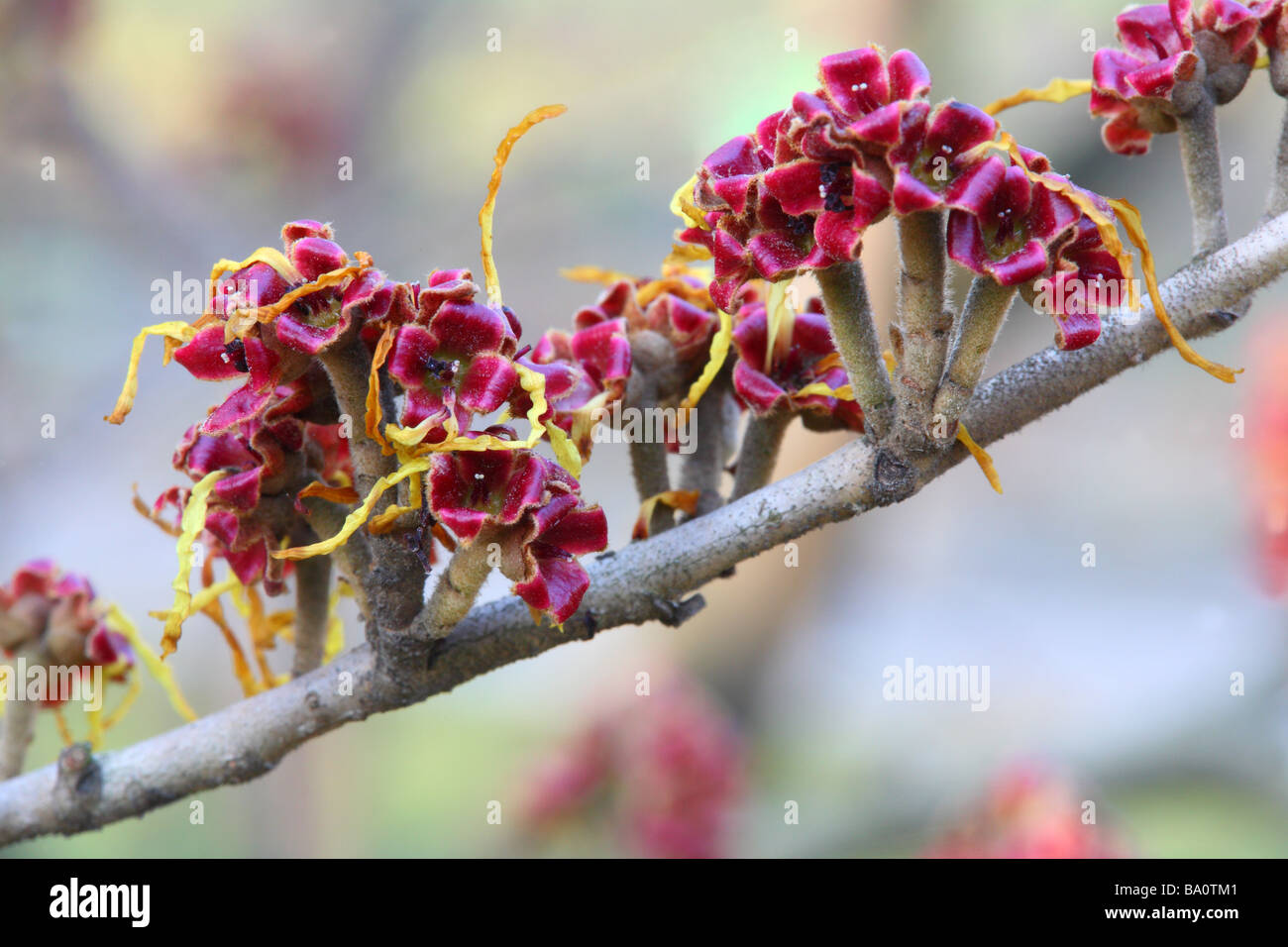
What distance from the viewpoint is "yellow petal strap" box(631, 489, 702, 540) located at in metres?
0.78

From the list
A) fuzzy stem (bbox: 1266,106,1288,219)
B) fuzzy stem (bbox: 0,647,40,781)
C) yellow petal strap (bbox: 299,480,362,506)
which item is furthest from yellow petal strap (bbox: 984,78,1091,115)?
fuzzy stem (bbox: 0,647,40,781)

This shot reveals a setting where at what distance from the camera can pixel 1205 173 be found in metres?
0.75

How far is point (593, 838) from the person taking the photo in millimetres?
2201

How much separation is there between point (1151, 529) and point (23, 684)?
5001mm

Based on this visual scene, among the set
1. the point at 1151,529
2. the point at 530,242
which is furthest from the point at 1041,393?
the point at 1151,529

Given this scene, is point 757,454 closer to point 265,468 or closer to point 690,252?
point 690,252

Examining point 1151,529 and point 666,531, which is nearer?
point 666,531

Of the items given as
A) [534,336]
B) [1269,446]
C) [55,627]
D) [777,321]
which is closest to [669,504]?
[777,321]

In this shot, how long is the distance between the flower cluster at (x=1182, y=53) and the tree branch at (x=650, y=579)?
10 cm

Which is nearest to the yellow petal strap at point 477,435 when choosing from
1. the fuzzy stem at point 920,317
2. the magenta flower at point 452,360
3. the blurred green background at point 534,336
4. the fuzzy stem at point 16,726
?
the magenta flower at point 452,360

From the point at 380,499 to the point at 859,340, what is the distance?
0.31 m

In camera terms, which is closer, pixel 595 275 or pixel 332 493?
pixel 332 493

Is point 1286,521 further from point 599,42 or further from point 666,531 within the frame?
point 599,42

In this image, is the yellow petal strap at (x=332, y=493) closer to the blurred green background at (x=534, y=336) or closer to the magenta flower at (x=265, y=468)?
the magenta flower at (x=265, y=468)
